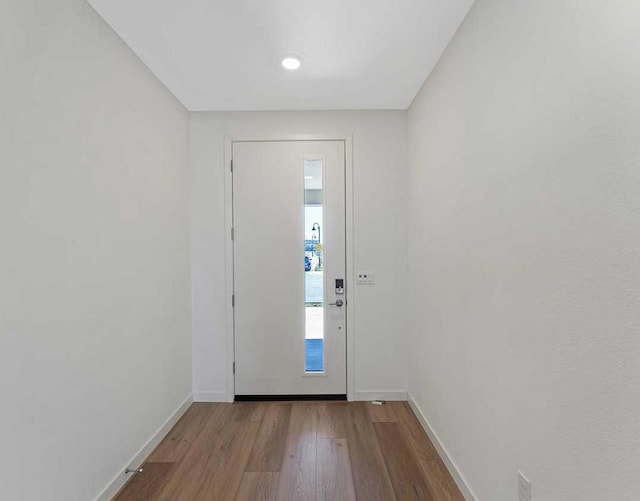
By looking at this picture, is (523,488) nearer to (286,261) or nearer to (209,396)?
(286,261)

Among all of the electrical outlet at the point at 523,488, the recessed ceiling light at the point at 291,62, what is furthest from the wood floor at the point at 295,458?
the recessed ceiling light at the point at 291,62

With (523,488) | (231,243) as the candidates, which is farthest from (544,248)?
(231,243)

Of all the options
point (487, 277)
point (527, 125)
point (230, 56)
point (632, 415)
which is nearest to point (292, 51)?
point (230, 56)

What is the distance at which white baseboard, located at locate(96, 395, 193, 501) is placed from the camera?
1840 millimetres

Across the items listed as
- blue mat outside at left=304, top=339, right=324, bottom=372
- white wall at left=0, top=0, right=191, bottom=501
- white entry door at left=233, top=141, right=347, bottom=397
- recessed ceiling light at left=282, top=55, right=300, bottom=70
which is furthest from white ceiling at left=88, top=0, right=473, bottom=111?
blue mat outside at left=304, top=339, right=324, bottom=372

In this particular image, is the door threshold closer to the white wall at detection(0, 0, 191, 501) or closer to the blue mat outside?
the blue mat outside

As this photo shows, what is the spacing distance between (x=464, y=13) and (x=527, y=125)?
906mm

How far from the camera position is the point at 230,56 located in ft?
7.16

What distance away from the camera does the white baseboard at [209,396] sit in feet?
10.0

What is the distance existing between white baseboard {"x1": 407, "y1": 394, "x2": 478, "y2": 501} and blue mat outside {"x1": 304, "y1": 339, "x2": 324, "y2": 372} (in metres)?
0.83

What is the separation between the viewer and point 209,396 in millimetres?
3055

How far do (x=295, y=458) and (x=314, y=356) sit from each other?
96cm

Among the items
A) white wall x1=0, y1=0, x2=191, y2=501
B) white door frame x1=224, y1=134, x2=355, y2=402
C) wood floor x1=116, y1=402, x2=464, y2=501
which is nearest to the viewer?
white wall x1=0, y1=0, x2=191, y2=501

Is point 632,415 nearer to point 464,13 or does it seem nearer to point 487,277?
point 487,277
